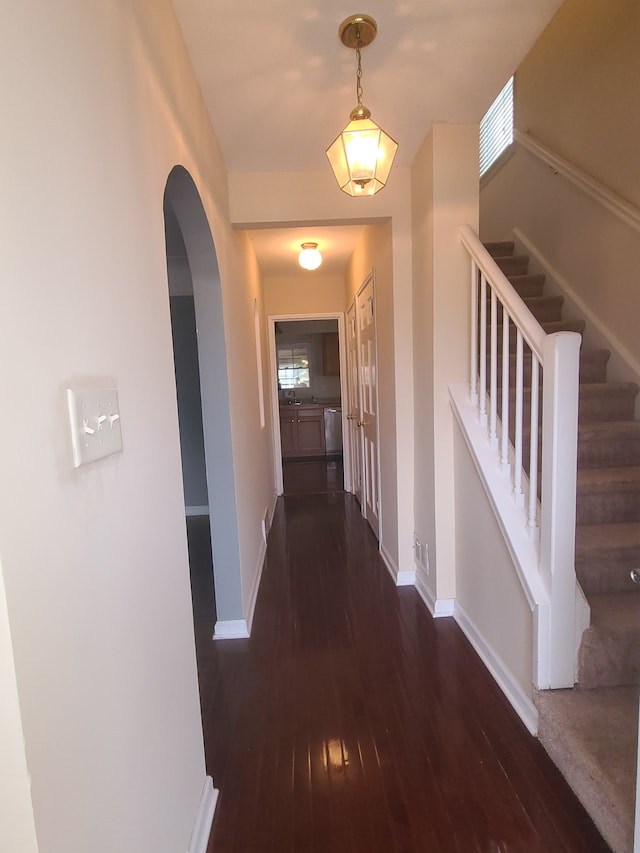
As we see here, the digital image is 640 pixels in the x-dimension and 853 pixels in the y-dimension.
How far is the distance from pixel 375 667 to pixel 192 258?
208 centimetres

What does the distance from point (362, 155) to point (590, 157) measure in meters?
2.04

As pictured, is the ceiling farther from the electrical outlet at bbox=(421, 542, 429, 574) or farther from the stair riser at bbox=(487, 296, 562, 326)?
the electrical outlet at bbox=(421, 542, 429, 574)

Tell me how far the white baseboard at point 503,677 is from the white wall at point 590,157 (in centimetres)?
165

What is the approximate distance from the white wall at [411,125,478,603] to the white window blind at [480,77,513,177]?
1988mm

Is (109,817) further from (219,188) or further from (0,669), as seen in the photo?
(219,188)

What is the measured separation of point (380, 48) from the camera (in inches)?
67.1

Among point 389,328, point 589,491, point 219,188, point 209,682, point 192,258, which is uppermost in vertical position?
point 219,188

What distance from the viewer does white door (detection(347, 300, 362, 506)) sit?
4453 millimetres

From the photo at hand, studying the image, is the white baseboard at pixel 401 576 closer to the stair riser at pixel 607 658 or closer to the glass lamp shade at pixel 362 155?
the stair riser at pixel 607 658

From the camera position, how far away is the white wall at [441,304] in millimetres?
2291

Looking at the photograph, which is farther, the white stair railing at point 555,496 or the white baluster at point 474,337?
the white baluster at point 474,337

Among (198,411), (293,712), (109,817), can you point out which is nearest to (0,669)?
(109,817)

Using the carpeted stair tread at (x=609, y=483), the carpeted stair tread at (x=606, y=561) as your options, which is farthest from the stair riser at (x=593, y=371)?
the carpeted stair tread at (x=606, y=561)

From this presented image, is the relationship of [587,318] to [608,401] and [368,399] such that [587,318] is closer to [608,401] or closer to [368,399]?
[608,401]
